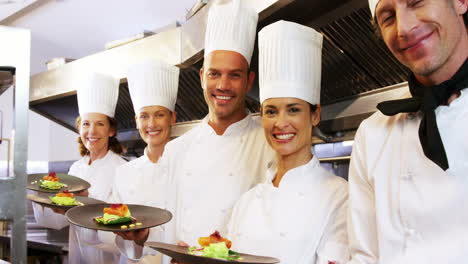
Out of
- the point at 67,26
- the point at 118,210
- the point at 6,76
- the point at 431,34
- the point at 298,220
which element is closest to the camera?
the point at 431,34

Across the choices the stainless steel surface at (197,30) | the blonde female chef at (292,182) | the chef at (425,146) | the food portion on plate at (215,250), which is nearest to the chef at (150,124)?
the stainless steel surface at (197,30)

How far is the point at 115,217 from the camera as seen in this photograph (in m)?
2.28

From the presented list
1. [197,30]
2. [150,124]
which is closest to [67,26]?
[150,124]

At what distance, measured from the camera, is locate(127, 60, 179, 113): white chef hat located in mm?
3324

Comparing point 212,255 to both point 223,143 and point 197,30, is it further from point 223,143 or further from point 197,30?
point 197,30

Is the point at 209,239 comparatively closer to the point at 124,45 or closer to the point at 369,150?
the point at 369,150

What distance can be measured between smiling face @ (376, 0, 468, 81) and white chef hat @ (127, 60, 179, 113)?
2.14 m

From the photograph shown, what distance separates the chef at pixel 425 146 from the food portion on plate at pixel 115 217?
1.15 meters

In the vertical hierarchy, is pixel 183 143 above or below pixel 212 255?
above

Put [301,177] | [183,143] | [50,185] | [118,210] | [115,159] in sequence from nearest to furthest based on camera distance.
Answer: [301,177] < [118,210] < [183,143] < [50,185] < [115,159]

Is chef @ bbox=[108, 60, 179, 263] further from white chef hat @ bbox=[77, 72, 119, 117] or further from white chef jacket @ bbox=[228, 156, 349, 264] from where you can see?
white chef jacket @ bbox=[228, 156, 349, 264]

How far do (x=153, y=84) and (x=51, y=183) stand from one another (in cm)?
98

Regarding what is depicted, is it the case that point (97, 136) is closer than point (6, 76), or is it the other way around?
point (6, 76)

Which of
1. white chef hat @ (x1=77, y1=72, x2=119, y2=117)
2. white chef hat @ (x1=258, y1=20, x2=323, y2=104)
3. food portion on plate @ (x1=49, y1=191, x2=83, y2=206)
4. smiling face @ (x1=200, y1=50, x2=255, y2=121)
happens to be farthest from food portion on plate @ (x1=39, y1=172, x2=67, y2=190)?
white chef hat @ (x1=258, y1=20, x2=323, y2=104)
